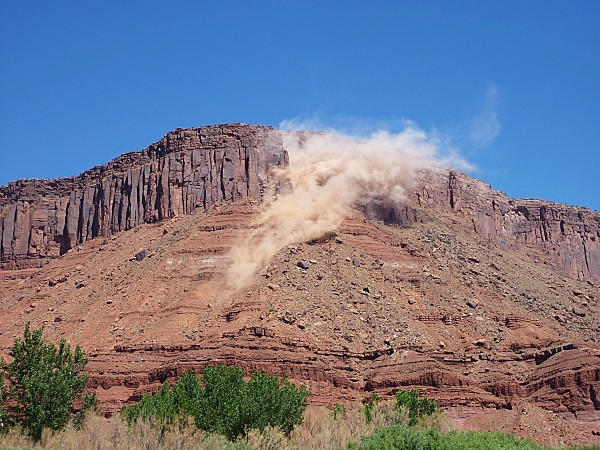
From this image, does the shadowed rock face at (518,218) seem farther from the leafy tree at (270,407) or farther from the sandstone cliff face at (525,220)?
the leafy tree at (270,407)

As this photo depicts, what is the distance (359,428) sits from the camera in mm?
57281

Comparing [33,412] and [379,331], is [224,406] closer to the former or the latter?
[33,412]

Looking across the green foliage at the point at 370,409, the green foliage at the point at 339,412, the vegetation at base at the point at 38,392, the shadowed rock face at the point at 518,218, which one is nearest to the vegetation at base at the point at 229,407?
the green foliage at the point at 339,412

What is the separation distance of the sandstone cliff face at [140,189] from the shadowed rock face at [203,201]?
118 millimetres

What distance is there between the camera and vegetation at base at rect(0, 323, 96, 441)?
52.6 metres

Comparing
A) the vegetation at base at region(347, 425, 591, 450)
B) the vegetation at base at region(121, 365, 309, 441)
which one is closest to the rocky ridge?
the vegetation at base at region(121, 365, 309, 441)

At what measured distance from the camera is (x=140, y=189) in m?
113

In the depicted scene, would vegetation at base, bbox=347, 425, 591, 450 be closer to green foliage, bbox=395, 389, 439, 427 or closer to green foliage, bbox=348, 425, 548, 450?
green foliage, bbox=348, 425, 548, 450

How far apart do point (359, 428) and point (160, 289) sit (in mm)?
38580

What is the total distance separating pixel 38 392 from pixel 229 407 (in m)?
9.62

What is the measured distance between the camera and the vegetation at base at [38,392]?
173 ft

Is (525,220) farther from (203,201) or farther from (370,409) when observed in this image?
(370,409)

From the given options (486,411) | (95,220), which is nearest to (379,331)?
(486,411)

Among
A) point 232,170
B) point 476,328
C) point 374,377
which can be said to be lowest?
point 374,377
